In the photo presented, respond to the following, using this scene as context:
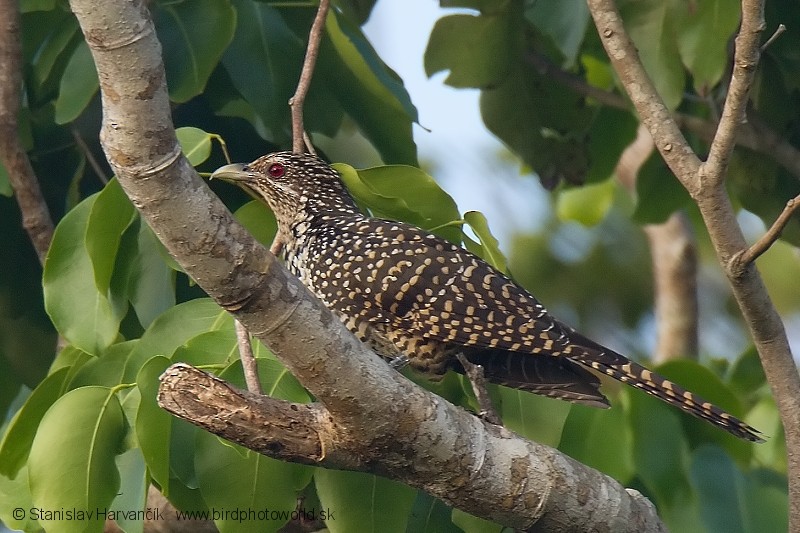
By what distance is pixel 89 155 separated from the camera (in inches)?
182

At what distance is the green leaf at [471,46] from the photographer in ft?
17.3

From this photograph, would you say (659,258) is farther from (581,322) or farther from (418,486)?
(418,486)

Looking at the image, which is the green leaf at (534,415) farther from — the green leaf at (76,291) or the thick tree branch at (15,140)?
the thick tree branch at (15,140)

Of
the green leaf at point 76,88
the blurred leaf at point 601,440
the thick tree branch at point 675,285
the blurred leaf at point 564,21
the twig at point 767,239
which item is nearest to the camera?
the twig at point 767,239

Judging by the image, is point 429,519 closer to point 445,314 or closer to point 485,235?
point 445,314

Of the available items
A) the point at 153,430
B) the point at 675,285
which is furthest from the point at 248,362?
the point at 675,285

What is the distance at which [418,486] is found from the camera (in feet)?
10.2

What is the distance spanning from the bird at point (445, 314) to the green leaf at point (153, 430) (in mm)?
890

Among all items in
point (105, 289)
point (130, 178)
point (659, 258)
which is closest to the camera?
point (130, 178)

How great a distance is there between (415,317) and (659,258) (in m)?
3.84

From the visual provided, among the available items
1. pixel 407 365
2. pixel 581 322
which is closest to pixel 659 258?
pixel 581 322

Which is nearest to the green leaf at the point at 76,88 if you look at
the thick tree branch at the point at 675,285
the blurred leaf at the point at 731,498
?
the blurred leaf at the point at 731,498

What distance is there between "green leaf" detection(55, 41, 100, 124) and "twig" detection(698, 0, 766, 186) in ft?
6.94

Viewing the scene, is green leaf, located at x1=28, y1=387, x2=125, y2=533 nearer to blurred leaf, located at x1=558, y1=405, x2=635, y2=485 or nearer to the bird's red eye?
the bird's red eye
